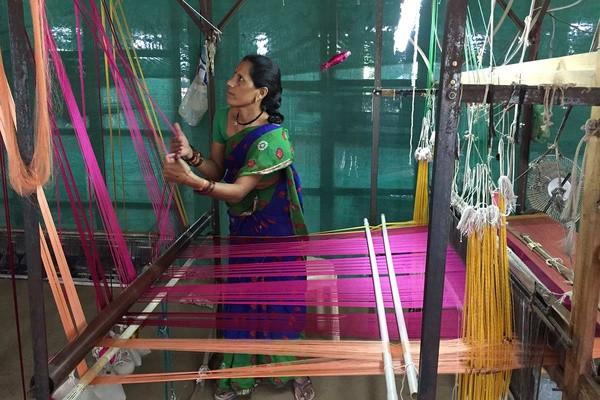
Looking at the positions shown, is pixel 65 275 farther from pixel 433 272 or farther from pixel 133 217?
pixel 133 217

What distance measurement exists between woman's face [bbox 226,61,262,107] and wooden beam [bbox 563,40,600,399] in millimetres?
1342

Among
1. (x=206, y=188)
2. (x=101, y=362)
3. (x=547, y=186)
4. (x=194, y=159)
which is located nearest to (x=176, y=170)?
(x=206, y=188)

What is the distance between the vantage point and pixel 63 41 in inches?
133

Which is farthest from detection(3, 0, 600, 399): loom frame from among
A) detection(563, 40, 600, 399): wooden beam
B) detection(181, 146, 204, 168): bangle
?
detection(181, 146, 204, 168): bangle

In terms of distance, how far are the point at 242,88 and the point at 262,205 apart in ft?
1.70

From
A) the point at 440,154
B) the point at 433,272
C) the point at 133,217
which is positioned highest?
the point at 440,154

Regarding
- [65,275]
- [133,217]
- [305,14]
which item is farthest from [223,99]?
[65,275]

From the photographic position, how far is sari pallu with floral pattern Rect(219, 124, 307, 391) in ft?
6.86

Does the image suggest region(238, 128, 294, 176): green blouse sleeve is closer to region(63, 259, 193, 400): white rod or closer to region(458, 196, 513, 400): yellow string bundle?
region(63, 259, 193, 400): white rod

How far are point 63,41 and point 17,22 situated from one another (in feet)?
9.25

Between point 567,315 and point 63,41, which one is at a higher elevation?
point 63,41

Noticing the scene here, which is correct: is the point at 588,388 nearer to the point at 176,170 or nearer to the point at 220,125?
the point at 176,170

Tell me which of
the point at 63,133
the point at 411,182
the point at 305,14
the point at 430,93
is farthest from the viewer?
the point at 63,133

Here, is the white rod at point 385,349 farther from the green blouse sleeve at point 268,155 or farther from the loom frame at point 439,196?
the green blouse sleeve at point 268,155
